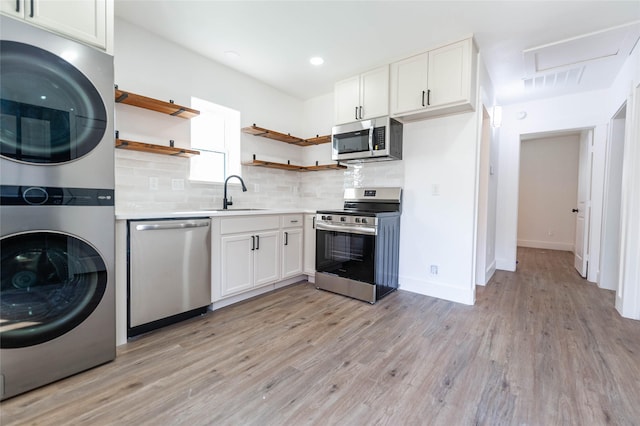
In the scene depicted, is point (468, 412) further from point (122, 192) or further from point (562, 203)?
point (562, 203)

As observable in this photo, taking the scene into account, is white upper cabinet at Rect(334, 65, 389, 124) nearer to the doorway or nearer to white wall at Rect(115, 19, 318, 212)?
white wall at Rect(115, 19, 318, 212)

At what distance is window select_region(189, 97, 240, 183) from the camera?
3098 millimetres

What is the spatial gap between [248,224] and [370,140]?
5.30 feet

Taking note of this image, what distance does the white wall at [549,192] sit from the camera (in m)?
5.96

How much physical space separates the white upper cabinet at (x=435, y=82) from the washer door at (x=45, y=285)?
2.95 metres

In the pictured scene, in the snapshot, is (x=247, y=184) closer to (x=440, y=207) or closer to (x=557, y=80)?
(x=440, y=207)

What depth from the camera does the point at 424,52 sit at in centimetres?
286

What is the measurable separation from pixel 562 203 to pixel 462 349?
5.95 meters

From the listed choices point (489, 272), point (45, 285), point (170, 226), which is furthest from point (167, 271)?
point (489, 272)

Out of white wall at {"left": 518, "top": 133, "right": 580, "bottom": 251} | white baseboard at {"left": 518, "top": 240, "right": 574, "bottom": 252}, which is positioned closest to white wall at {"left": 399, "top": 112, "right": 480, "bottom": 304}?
white wall at {"left": 518, "top": 133, "right": 580, "bottom": 251}

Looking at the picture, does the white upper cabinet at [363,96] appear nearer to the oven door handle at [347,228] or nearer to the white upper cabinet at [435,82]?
the white upper cabinet at [435,82]

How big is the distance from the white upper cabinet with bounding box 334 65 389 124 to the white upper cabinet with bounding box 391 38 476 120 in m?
0.11

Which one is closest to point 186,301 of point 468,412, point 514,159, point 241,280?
point 241,280

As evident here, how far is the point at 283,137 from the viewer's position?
3.76 metres
